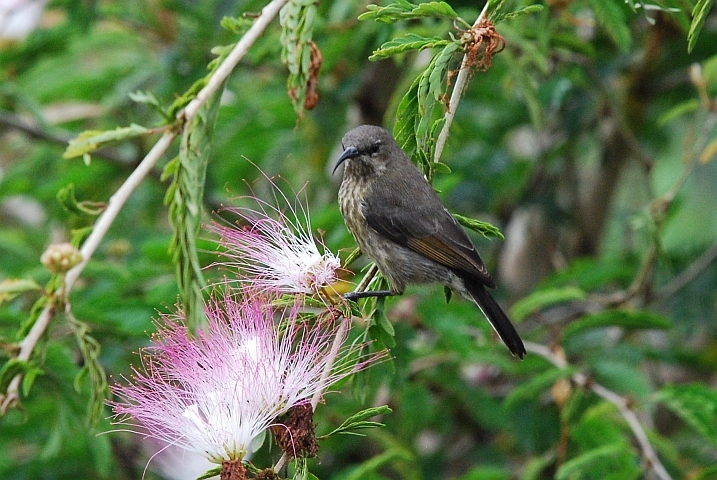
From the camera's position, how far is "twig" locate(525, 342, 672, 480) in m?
3.61

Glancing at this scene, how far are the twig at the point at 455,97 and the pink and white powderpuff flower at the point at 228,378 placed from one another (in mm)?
568

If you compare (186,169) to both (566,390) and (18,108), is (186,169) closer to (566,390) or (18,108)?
(566,390)

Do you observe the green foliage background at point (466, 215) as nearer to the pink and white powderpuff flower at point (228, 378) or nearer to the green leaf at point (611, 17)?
the green leaf at point (611, 17)

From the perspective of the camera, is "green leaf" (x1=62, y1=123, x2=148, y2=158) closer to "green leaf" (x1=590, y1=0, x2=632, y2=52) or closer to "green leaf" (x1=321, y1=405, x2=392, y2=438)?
"green leaf" (x1=321, y1=405, x2=392, y2=438)

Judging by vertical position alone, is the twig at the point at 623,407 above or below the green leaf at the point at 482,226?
below

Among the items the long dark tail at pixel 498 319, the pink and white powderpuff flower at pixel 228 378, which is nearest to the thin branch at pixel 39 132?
the long dark tail at pixel 498 319

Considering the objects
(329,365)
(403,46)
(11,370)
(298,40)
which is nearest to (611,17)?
(403,46)

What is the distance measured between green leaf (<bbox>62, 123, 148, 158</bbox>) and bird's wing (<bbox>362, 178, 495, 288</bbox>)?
4.92 ft

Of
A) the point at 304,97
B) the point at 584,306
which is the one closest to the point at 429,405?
the point at 584,306

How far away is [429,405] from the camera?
4.51 meters

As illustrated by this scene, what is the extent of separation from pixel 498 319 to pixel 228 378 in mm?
1257

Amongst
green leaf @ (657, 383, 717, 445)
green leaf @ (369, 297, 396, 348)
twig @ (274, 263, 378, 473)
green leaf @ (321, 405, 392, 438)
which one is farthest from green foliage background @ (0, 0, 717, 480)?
green leaf @ (321, 405, 392, 438)

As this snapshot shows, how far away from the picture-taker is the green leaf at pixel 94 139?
6.63 ft

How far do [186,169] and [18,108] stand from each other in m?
3.38
